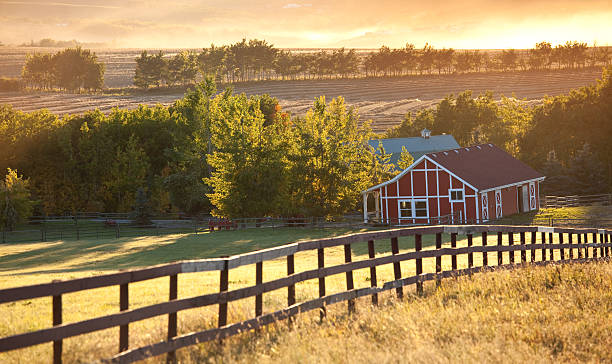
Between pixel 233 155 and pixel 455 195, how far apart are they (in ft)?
66.4

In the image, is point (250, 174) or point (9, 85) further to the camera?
point (9, 85)

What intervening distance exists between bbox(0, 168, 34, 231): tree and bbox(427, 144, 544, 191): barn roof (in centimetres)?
4275

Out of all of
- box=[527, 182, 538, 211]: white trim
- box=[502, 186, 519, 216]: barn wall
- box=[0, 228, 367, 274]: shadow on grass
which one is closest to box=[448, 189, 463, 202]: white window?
box=[502, 186, 519, 216]: barn wall

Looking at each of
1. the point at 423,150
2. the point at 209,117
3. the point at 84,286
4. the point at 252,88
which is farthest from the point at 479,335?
the point at 252,88

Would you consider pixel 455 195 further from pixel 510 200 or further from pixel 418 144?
pixel 418 144

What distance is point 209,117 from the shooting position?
78.3 metres

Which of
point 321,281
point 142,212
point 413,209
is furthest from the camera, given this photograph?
point 142,212

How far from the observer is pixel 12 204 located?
72000mm

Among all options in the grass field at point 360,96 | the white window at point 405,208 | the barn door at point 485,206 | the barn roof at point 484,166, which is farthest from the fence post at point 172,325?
the grass field at point 360,96

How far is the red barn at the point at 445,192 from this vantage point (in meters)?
58.9

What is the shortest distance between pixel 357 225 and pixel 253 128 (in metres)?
13.6

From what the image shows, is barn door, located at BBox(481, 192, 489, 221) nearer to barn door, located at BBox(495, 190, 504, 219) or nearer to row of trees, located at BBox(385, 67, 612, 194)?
barn door, located at BBox(495, 190, 504, 219)

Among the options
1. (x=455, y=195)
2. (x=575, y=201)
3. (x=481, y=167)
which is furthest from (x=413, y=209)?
(x=575, y=201)

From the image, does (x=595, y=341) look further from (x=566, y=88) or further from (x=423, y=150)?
(x=566, y=88)
